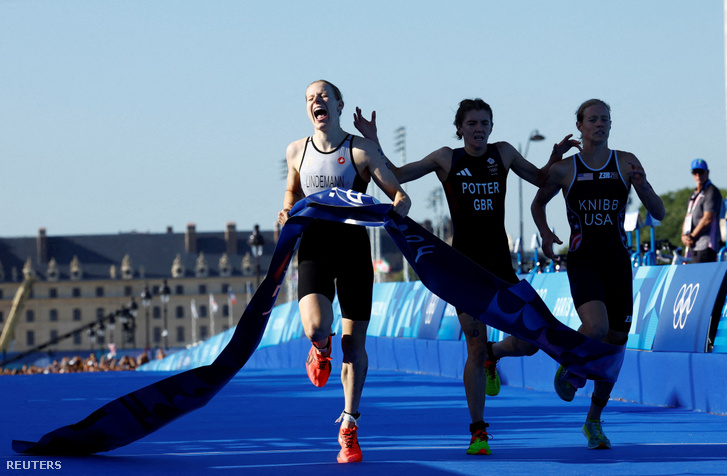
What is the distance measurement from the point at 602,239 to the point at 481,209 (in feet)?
2.47

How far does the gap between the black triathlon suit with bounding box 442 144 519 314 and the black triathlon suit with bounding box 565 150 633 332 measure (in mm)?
414

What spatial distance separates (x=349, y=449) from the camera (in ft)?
23.3

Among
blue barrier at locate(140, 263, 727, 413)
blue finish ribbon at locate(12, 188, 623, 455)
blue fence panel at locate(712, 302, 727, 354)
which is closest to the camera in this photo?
blue finish ribbon at locate(12, 188, 623, 455)

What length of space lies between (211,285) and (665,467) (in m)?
158

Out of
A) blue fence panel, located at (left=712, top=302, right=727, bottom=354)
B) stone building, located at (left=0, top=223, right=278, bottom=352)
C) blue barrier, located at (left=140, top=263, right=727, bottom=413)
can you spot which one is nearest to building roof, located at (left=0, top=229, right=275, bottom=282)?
stone building, located at (left=0, top=223, right=278, bottom=352)

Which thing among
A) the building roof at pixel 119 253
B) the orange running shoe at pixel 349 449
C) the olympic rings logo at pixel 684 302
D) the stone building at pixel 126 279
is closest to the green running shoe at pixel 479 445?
the orange running shoe at pixel 349 449

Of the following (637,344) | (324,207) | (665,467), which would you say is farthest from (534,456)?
(637,344)

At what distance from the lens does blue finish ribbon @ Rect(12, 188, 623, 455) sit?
730 cm

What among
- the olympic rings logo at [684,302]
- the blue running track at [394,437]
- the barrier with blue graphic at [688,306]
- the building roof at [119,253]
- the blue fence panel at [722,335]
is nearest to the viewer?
the blue running track at [394,437]

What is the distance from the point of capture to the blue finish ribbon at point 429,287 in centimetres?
730

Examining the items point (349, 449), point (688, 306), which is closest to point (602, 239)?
point (349, 449)

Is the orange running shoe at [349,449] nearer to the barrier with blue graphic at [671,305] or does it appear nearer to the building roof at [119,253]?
the barrier with blue graphic at [671,305]

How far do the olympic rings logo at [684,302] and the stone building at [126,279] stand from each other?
143822 millimetres

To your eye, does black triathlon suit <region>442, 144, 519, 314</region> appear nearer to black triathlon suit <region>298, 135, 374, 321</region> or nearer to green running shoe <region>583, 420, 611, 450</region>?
black triathlon suit <region>298, 135, 374, 321</region>
